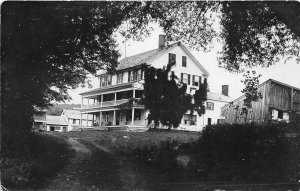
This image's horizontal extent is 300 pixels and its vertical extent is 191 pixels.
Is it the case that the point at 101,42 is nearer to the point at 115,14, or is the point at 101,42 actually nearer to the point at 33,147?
the point at 115,14

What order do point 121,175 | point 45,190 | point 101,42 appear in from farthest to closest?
1. point 101,42
2. point 121,175
3. point 45,190

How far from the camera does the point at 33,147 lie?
7.78 metres

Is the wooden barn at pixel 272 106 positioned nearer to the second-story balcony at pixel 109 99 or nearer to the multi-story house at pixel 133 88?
the multi-story house at pixel 133 88

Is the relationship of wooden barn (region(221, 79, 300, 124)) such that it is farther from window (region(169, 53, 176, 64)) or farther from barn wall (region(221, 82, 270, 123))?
window (region(169, 53, 176, 64))

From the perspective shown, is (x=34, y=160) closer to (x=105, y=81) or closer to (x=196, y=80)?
(x=105, y=81)

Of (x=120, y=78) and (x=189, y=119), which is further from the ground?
(x=120, y=78)

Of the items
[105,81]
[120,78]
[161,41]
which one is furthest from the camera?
[105,81]

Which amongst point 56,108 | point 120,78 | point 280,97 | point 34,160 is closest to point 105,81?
point 120,78

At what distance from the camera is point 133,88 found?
7.72m

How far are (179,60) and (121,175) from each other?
3069 mm

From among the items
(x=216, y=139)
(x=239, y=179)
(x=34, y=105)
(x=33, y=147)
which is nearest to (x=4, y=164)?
(x=33, y=147)

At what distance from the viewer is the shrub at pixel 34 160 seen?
7.12m

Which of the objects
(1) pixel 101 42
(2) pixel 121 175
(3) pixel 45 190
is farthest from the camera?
(1) pixel 101 42

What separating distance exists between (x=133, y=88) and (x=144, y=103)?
1.47 feet
